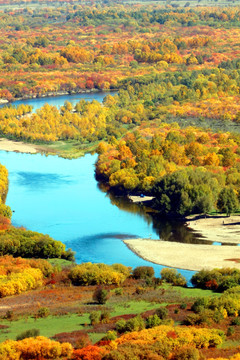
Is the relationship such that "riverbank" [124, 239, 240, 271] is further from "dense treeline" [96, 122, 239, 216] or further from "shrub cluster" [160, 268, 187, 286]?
"dense treeline" [96, 122, 239, 216]

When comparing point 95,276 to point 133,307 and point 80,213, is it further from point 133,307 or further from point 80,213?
point 80,213

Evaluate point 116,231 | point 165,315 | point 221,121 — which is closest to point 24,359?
point 165,315

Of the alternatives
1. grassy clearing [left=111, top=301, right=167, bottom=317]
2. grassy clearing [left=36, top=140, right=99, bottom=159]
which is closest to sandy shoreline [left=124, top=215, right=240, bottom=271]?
grassy clearing [left=111, top=301, right=167, bottom=317]

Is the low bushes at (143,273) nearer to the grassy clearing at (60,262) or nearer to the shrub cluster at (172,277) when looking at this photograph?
the shrub cluster at (172,277)

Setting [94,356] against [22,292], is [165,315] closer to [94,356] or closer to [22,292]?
[94,356]

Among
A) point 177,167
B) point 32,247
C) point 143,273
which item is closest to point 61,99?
point 177,167
